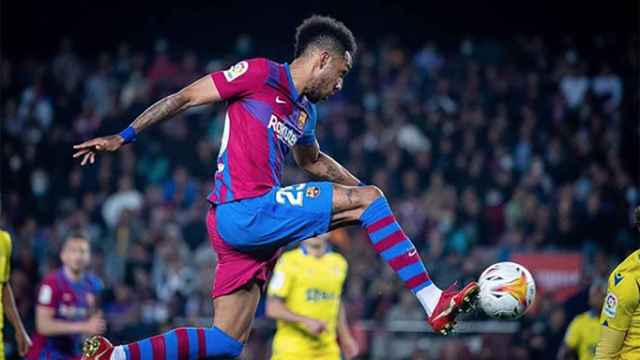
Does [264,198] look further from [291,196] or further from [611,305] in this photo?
[611,305]

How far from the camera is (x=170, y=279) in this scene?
1430cm

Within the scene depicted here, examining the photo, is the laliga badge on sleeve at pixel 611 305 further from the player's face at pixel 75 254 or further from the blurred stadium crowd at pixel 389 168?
the blurred stadium crowd at pixel 389 168

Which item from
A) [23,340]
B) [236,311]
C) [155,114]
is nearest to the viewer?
[155,114]

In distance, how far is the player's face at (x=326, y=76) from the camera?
666cm

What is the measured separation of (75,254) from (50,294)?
413 millimetres

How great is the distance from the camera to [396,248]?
632cm

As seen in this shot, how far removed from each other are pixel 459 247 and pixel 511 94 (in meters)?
4.06

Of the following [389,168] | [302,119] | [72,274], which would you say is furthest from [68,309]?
[389,168]

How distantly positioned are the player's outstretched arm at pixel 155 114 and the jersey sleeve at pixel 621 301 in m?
2.69

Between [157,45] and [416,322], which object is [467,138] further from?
[157,45]

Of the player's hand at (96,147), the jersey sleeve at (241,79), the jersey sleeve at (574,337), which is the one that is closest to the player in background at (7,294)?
the player's hand at (96,147)

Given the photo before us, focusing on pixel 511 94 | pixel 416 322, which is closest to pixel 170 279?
pixel 416 322

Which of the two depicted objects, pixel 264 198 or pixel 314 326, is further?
pixel 314 326

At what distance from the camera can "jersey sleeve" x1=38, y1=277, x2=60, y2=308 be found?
938cm
